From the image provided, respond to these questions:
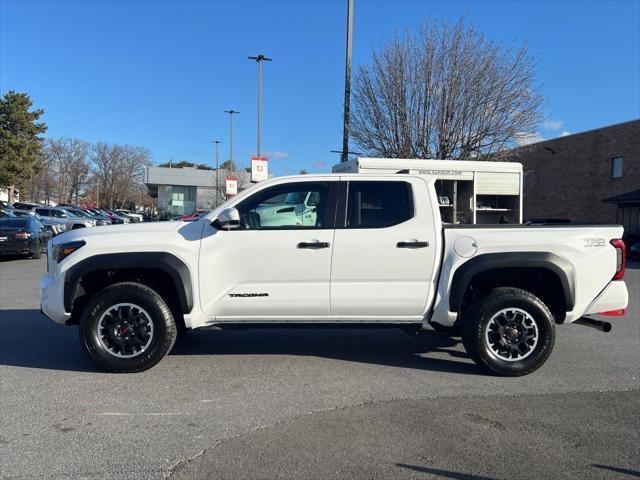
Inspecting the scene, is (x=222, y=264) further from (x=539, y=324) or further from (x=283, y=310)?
(x=539, y=324)

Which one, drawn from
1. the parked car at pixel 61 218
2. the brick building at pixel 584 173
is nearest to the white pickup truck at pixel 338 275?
the brick building at pixel 584 173

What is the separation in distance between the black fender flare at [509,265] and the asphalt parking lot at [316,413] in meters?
0.90

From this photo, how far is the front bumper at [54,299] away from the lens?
527 centimetres

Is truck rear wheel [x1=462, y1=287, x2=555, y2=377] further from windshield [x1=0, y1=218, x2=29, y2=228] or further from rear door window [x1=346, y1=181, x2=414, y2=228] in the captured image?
windshield [x1=0, y1=218, x2=29, y2=228]

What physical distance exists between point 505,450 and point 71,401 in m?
3.49

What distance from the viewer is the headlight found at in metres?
5.26

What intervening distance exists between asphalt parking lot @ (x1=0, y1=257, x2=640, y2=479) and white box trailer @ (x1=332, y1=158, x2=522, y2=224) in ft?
16.5

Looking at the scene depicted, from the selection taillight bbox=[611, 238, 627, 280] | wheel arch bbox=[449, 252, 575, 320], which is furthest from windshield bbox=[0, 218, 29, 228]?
taillight bbox=[611, 238, 627, 280]

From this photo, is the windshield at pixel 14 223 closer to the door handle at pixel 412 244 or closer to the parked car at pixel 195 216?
the parked car at pixel 195 216

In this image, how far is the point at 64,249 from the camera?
208 inches

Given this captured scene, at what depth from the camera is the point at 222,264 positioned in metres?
5.26

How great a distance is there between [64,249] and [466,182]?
8.31 meters

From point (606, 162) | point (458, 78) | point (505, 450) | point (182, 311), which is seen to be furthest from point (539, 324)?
point (606, 162)

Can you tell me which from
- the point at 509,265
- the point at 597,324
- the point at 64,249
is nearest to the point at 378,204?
the point at 509,265
